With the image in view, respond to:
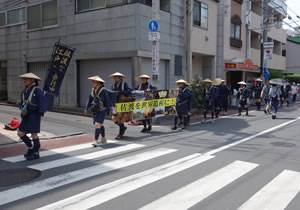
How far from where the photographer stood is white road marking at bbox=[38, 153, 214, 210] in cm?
520

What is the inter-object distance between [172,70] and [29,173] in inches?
545

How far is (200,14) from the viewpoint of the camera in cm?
2358

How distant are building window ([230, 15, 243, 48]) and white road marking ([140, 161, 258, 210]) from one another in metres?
22.5

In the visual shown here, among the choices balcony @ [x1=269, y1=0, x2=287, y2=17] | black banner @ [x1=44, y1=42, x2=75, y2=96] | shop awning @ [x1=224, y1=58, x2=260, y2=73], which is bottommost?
black banner @ [x1=44, y1=42, x2=75, y2=96]

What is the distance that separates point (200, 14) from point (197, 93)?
7580 millimetres

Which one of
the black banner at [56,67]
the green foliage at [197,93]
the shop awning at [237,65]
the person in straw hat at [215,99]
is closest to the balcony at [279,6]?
the shop awning at [237,65]

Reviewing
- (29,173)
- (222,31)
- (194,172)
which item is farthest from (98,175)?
(222,31)

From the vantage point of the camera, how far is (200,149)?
9.30m

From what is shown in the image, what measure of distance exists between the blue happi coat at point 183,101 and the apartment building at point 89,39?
423 cm

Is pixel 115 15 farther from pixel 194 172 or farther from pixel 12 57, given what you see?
pixel 194 172

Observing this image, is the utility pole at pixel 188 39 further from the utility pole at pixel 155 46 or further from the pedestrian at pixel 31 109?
the pedestrian at pixel 31 109

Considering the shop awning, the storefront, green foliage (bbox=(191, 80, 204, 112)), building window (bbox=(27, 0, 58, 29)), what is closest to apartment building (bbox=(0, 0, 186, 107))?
building window (bbox=(27, 0, 58, 29))

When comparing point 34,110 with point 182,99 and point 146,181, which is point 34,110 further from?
point 182,99

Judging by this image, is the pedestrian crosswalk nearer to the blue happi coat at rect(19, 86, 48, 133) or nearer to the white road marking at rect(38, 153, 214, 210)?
the white road marking at rect(38, 153, 214, 210)
